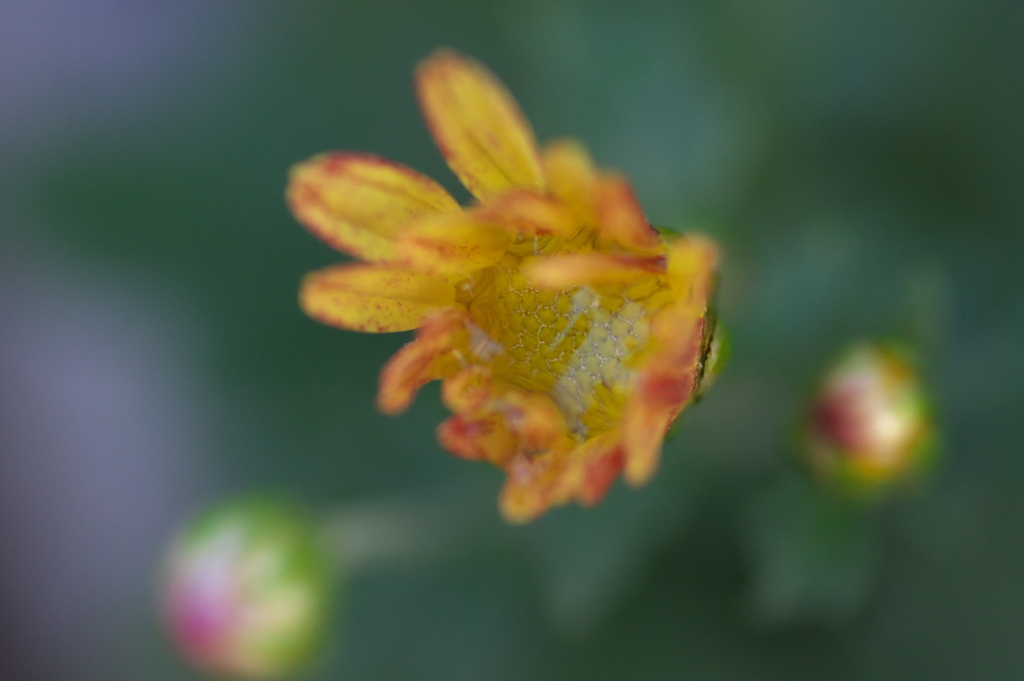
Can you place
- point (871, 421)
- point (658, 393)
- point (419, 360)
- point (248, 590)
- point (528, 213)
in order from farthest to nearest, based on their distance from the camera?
1. point (248, 590)
2. point (871, 421)
3. point (419, 360)
4. point (528, 213)
5. point (658, 393)

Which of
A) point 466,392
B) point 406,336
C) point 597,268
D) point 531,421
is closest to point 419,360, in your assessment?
point 466,392

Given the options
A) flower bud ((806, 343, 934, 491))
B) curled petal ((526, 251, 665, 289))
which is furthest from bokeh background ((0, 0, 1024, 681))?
curled petal ((526, 251, 665, 289))

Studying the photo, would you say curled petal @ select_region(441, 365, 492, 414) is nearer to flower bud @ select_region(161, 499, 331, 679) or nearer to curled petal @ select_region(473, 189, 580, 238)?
curled petal @ select_region(473, 189, 580, 238)

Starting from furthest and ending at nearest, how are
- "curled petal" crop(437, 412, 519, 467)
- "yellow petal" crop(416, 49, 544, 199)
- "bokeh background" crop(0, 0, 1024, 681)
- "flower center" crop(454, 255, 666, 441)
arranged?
1. "bokeh background" crop(0, 0, 1024, 681)
2. "flower center" crop(454, 255, 666, 441)
3. "curled petal" crop(437, 412, 519, 467)
4. "yellow petal" crop(416, 49, 544, 199)

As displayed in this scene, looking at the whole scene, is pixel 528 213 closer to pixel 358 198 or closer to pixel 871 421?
pixel 358 198

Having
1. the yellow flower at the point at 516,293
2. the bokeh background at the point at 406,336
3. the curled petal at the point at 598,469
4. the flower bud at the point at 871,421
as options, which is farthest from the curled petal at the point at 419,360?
the bokeh background at the point at 406,336

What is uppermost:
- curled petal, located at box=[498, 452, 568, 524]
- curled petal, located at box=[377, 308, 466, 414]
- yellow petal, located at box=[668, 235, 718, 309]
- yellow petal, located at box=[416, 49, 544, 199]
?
yellow petal, located at box=[416, 49, 544, 199]
